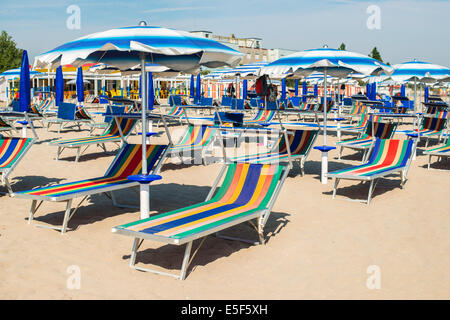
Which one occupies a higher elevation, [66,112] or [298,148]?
[66,112]

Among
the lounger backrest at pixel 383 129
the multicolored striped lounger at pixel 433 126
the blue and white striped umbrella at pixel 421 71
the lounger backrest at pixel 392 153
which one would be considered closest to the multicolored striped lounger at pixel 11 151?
the lounger backrest at pixel 392 153

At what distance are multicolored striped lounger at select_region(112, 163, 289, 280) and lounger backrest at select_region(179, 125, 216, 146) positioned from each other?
367 cm

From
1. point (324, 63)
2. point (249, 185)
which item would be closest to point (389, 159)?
point (324, 63)

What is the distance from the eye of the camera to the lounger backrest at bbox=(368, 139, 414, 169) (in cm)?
742

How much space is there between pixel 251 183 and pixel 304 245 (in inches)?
35.8

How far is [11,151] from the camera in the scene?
669 cm

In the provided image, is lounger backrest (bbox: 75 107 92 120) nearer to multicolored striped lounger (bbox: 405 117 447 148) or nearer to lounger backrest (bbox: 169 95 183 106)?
lounger backrest (bbox: 169 95 183 106)

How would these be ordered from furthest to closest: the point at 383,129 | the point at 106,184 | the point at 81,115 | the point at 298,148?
the point at 81,115
the point at 383,129
the point at 298,148
the point at 106,184

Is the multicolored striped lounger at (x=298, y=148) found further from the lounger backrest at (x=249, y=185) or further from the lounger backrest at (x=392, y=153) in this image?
the lounger backrest at (x=249, y=185)

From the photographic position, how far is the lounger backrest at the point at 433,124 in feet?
38.2

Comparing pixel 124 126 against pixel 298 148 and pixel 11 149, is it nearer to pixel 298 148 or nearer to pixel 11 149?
pixel 11 149

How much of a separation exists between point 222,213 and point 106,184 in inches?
63.0

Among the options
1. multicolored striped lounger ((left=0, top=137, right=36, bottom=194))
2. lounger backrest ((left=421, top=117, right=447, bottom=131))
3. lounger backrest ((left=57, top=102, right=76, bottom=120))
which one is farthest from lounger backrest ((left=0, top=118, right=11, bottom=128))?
lounger backrest ((left=421, top=117, right=447, bottom=131))
